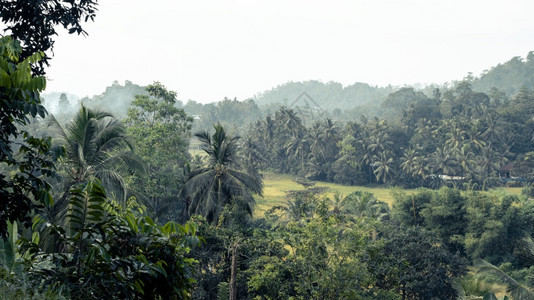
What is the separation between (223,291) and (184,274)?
32.1 ft

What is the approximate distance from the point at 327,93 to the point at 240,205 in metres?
163

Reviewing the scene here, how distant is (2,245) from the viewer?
570cm

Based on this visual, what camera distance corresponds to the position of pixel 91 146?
10.9 metres

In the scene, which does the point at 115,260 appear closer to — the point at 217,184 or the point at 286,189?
the point at 217,184

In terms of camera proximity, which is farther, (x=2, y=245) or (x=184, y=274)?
(x=2, y=245)

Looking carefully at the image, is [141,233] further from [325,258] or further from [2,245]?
[325,258]

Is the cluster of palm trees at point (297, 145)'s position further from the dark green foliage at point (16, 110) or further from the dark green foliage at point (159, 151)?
the dark green foliage at point (16, 110)

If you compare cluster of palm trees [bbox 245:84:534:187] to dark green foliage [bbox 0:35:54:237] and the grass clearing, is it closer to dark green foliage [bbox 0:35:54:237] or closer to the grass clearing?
the grass clearing

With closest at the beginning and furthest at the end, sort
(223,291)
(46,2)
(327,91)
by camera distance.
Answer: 1. (46,2)
2. (223,291)
3. (327,91)

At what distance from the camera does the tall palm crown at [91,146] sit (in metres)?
10.6

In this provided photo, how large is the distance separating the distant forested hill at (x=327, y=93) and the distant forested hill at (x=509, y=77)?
37594mm

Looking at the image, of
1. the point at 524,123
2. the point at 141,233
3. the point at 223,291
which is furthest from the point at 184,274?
the point at 524,123

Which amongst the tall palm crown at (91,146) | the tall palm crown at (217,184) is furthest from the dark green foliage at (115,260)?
the tall palm crown at (217,184)

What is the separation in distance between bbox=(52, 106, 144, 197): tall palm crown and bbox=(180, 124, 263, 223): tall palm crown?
5.65 meters
